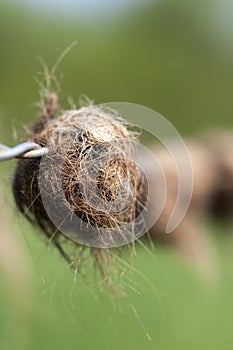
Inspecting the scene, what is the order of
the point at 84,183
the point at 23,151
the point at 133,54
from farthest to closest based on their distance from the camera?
the point at 133,54, the point at 84,183, the point at 23,151

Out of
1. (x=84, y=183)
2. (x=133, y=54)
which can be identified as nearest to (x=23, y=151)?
(x=84, y=183)

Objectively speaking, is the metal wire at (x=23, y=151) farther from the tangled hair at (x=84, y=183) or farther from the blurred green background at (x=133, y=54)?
the blurred green background at (x=133, y=54)

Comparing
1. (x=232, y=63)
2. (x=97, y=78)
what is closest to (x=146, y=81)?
(x=97, y=78)

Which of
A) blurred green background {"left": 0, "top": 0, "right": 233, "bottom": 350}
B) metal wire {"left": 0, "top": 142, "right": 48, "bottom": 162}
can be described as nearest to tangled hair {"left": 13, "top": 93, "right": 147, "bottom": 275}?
metal wire {"left": 0, "top": 142, "right": 48, "bottom": 162}

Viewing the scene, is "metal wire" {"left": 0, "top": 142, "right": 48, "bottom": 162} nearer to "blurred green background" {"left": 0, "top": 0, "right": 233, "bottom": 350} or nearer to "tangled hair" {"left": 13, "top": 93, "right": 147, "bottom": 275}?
"tangled hair" {"left": 13, "top": 93, "right": 147, "bottom": 275}

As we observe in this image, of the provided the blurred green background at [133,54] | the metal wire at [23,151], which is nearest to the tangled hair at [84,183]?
the metal wire at [23,151]

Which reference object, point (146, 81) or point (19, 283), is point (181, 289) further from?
point (146, 81)

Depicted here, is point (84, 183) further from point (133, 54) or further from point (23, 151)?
point (133, 54)
